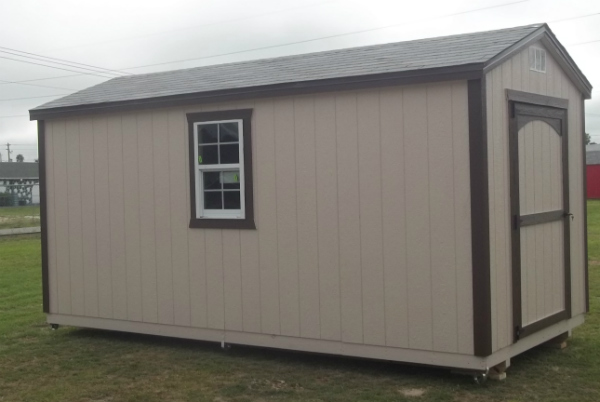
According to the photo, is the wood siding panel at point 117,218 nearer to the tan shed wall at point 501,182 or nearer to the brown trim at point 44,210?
the brown trim at point 44,210

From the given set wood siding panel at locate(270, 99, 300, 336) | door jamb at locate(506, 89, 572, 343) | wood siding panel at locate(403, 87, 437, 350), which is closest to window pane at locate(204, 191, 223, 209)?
wood siding panel at locate(270, 99, 300, 336)

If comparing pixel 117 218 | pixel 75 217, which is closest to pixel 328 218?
pixel 117 218

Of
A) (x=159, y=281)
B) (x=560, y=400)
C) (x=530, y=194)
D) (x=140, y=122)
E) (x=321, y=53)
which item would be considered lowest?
(x=560, y=400)

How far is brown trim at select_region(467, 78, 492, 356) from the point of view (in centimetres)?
655

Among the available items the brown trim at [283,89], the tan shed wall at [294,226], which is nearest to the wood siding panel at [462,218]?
the tan shed wall at [294,226]

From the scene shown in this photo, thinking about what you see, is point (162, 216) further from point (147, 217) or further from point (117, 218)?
point (117, 218)

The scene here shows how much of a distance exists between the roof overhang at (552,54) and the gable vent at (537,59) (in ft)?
0.28

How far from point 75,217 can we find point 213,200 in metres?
1.86

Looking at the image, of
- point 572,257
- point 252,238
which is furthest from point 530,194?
point 252,238

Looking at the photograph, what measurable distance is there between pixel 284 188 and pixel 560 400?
9.87ft

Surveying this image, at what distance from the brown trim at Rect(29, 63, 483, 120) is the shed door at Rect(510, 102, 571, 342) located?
759 mm

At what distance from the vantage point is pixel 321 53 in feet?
29.7

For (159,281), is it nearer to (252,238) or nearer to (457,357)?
(252,238)

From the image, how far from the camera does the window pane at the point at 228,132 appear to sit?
7.96 m
